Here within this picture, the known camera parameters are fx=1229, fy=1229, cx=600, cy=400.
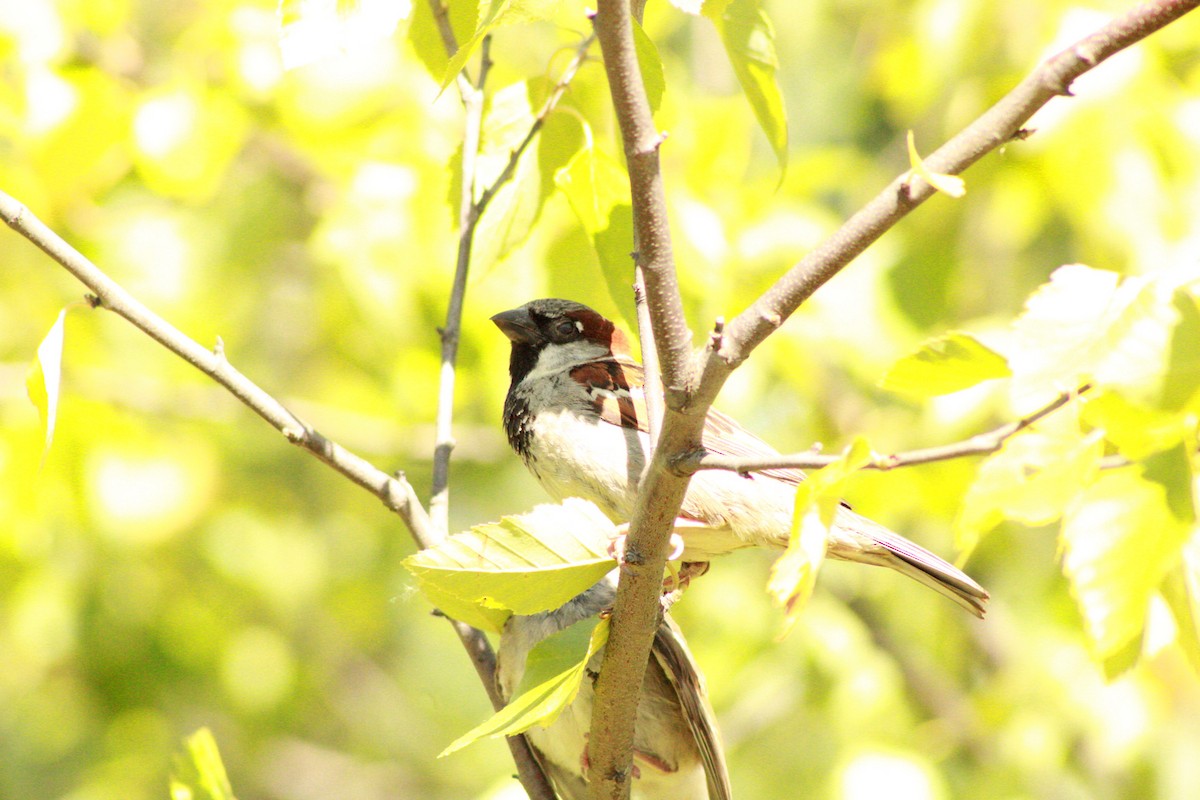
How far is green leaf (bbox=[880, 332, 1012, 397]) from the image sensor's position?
1241 millimetres

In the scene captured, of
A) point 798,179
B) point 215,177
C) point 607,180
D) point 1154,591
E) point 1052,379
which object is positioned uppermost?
point 798,179

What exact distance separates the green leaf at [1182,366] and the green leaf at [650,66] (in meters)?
0.73

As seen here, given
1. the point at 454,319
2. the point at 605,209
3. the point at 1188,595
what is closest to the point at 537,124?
the point at 605,209

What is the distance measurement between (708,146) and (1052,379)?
7.20 feet

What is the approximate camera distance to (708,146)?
3303mm

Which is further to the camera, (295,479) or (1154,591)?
(295,479)

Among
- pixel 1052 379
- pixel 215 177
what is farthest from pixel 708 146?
pixel 1052 379

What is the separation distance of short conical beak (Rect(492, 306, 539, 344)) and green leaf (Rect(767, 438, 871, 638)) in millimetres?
1806

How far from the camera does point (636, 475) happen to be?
95.7 inches

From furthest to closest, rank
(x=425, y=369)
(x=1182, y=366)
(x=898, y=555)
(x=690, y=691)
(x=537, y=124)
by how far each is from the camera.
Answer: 1. (x=425, y=369)
2. (x=690, y=691)
3. (x=898, y=555)
4. (x=537, y=124)
5. (x=1182, y=366)

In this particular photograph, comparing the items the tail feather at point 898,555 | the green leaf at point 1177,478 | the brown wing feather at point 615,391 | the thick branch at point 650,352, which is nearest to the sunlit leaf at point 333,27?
the thick branch at point 650,352

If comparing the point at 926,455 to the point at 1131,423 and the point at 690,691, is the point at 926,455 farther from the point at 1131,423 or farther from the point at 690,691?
the point at 690,691

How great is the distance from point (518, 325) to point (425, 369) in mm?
996

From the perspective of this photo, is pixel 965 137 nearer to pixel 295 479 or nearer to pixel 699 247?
pixel 699 247
